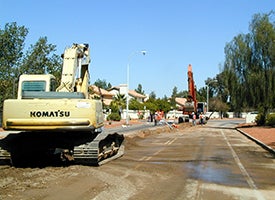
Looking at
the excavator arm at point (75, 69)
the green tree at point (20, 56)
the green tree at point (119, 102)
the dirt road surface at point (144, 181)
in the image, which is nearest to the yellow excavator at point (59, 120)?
the excavator arm at point (75, 69)

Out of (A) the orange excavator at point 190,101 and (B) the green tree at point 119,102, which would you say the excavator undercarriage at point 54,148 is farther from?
(B) the green tree at point 119,102

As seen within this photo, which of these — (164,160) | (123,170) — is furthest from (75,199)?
(164,160)

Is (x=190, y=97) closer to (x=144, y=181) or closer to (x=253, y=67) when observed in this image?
(x=253, y=67)

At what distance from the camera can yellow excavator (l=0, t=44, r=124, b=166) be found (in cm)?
1124

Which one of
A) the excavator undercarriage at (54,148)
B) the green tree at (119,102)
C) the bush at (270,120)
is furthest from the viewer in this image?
the green tree at (119,102)

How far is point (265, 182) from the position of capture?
10039mm

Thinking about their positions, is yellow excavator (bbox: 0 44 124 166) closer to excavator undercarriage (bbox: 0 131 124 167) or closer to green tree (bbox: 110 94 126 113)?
excavator undercarriage (bbox: 0 131 124 167)

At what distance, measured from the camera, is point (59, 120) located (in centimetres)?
1128

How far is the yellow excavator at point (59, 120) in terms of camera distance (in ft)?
36.9

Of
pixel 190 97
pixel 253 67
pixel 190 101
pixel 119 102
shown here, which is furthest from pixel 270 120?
pixel 119 102

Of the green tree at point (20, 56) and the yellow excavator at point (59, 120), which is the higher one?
the green tree at point (20, 56)

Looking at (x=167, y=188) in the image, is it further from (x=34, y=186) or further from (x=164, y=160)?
(x=164, y=160)

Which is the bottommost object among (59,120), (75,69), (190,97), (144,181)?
(144,181)

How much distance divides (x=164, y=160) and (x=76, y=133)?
3381mm
